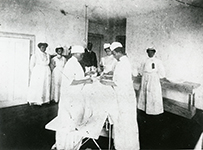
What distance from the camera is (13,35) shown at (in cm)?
179

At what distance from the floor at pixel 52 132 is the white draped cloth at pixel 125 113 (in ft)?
0.46

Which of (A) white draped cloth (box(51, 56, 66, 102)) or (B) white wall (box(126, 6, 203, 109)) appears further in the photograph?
(A) white draped cloth (box(51, 56, 66, 102))


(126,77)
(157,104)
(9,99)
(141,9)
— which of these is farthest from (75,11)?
(157,104)

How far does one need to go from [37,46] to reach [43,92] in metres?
0.52

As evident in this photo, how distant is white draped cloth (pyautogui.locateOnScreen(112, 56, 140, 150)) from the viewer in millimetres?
1620

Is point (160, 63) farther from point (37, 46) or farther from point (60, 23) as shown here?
point (37, 46)

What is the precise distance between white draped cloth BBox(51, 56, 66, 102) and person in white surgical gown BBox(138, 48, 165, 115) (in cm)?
94

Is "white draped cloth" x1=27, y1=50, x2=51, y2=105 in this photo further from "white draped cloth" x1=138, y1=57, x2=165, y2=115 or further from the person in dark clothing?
"white draped cloth" x1=138, y1=57, x2=165, y2=115

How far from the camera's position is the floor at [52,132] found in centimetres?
160

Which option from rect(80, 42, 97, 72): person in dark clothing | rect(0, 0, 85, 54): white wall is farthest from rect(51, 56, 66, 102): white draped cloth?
rect(80, 42, 97, 72): person in dark clothing

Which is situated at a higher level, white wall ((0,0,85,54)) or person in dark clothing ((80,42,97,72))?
white wall ((0,0,85,54))

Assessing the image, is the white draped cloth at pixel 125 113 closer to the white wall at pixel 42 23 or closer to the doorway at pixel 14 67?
the white wall at pixel 42 23

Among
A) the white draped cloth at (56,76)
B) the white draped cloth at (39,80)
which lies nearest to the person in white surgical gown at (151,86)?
the white draped cloth at (56,76)

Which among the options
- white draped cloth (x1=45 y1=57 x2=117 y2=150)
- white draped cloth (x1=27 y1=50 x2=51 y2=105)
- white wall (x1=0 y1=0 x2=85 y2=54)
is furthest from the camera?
white draped cloth (x1=27 y1=50 x2=51 y2=105)
